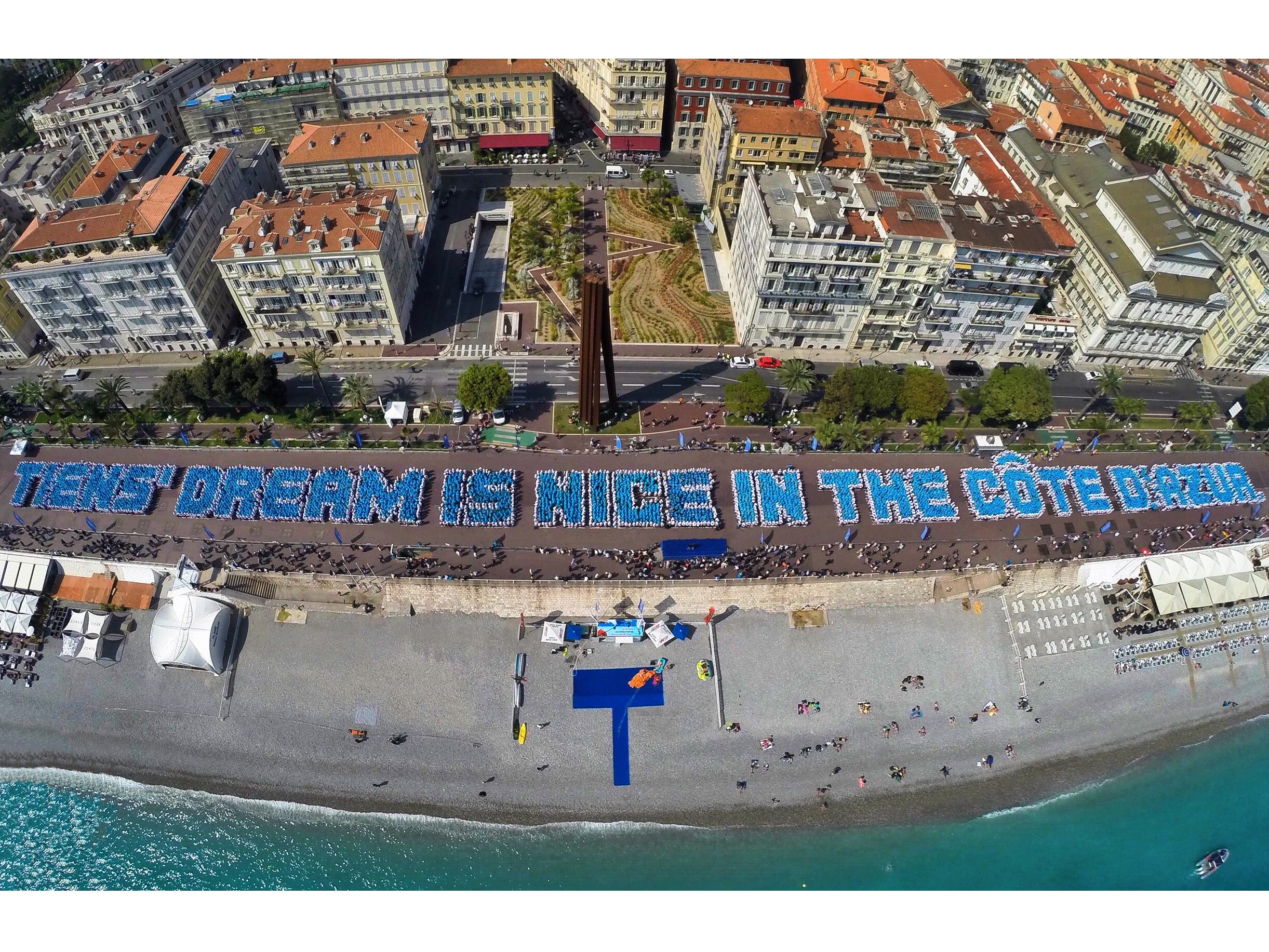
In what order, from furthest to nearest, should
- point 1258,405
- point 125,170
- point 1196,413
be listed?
point 125,170, point 1196,413, point 1258,405

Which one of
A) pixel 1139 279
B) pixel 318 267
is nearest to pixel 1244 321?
pixel 1139 279

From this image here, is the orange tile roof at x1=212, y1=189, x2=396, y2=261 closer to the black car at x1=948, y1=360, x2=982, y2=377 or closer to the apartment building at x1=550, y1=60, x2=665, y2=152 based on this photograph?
the apartment building at x1=550, y1=60, x2=665, y2=152

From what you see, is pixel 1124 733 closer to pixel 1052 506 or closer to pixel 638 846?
pixel 1052 506

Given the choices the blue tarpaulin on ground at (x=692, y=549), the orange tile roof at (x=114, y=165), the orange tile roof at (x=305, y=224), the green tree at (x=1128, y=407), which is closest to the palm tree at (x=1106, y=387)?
the green tree at (x=1128, y=407)

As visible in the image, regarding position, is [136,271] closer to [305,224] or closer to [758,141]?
[305,224]

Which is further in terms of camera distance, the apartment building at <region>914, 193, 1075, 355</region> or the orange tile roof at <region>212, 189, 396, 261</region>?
the apartment building at <region>914, 193, 1075, 355</region>

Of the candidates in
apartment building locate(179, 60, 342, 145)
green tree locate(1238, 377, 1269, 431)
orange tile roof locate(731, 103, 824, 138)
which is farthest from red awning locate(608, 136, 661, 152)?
green tree locate(1238, 377, 1269, 431)
